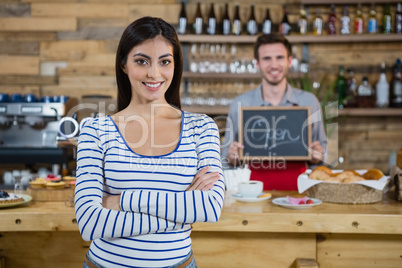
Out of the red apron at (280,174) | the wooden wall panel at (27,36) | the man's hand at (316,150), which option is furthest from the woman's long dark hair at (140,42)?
the wooden wall panel at (27,36)

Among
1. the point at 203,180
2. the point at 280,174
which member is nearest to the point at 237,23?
Result: the point at 280,174

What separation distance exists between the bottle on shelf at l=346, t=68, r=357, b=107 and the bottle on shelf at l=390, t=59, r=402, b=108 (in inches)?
11.9

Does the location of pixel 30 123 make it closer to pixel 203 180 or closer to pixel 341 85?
pixel 341 85

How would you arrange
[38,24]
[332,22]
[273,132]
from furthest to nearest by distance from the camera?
1. [38,24]
2. [332,22]
3. [273,132]

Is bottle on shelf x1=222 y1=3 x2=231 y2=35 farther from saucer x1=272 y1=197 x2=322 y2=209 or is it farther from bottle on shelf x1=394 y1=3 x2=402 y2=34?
saucer x1=272 y1=197 x2=322 y2=209

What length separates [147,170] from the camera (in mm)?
1265

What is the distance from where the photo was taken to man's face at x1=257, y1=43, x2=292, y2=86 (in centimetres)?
293

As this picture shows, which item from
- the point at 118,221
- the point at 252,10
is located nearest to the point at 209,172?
the point at 118,221

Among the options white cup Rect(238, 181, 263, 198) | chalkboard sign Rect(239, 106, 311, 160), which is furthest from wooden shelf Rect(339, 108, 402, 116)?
white cup Rect(238, 181, 263, 198)

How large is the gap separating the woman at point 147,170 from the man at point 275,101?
1.39 metres

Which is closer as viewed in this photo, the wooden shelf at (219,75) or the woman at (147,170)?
the woman at (147,170)

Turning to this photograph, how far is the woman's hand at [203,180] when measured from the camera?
1.28 metres

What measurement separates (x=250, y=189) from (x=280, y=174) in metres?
0.91

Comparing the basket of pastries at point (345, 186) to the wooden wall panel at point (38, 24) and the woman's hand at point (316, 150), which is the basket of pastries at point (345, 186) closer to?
the woman's hand at point (316, 150)
